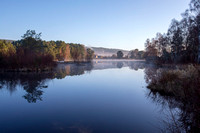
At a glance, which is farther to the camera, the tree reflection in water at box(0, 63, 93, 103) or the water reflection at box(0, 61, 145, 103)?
the water reflection at box(0, 61, 145, 103)

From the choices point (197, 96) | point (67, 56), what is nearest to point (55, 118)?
point (197, 96)

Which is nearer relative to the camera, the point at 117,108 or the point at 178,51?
the point at 117,108

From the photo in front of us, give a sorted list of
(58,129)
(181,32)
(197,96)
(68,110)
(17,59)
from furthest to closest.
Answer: (181,32) < (17,59) < (68,110) < (58,129) < (197,96)

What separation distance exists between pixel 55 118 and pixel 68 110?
Answer: 831 millimetres

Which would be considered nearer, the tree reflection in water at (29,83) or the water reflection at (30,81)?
the tree reflection in water at (29,83)

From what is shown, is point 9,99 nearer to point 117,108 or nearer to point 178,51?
point 117,108

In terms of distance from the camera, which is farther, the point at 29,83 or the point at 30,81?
the point at 30,81

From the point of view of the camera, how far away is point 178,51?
103 ft

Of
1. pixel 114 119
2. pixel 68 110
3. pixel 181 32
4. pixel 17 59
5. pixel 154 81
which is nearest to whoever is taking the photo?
pixel 114 119

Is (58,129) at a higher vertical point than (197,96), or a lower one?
lower

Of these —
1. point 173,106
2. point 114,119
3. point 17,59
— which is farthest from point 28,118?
point 17,59

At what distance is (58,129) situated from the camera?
3799mm

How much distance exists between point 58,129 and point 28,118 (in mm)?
1474

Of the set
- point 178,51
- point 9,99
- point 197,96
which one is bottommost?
point 9,99
